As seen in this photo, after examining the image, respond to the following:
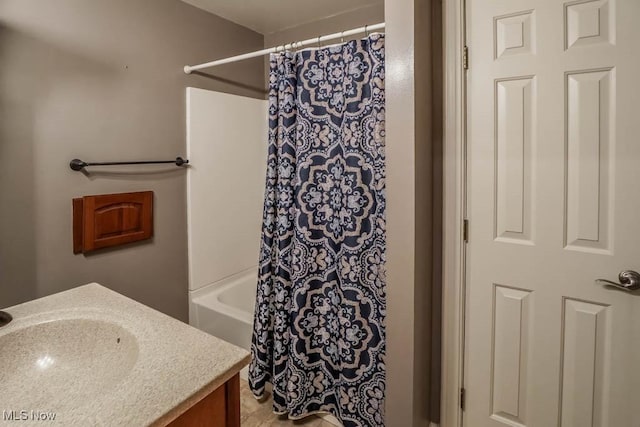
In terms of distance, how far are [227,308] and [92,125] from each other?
126 cm

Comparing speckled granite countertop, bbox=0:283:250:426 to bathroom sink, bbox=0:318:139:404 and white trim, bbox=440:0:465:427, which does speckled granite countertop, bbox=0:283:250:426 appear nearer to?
bathroom sink, bbox=0:318:139:404

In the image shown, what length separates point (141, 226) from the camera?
1977 mm

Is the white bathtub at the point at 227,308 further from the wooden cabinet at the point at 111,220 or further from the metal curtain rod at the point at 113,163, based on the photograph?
the metal curtain rod at the point at 113,163

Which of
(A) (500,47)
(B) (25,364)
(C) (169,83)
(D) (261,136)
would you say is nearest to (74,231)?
(B) (25,364)

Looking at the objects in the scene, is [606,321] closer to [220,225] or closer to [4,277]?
[220,225]

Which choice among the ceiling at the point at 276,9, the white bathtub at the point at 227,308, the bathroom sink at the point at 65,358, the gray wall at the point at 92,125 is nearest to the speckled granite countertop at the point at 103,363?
the bathroom sink at the point at 65,358

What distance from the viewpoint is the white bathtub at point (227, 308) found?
6.76 ft

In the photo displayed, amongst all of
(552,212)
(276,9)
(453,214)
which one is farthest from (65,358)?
(276,9)

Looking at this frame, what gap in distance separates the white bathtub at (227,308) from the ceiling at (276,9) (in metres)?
1.83

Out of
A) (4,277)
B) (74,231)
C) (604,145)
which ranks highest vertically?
(604,145)

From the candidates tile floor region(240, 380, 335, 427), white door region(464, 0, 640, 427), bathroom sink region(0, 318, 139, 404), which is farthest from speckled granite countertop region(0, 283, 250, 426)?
white door region(464, 0, 640, 427)

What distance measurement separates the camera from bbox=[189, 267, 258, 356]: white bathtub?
2.06 m

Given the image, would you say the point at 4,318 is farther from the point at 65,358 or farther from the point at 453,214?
the point at 453,214

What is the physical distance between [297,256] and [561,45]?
1401 millimetres
